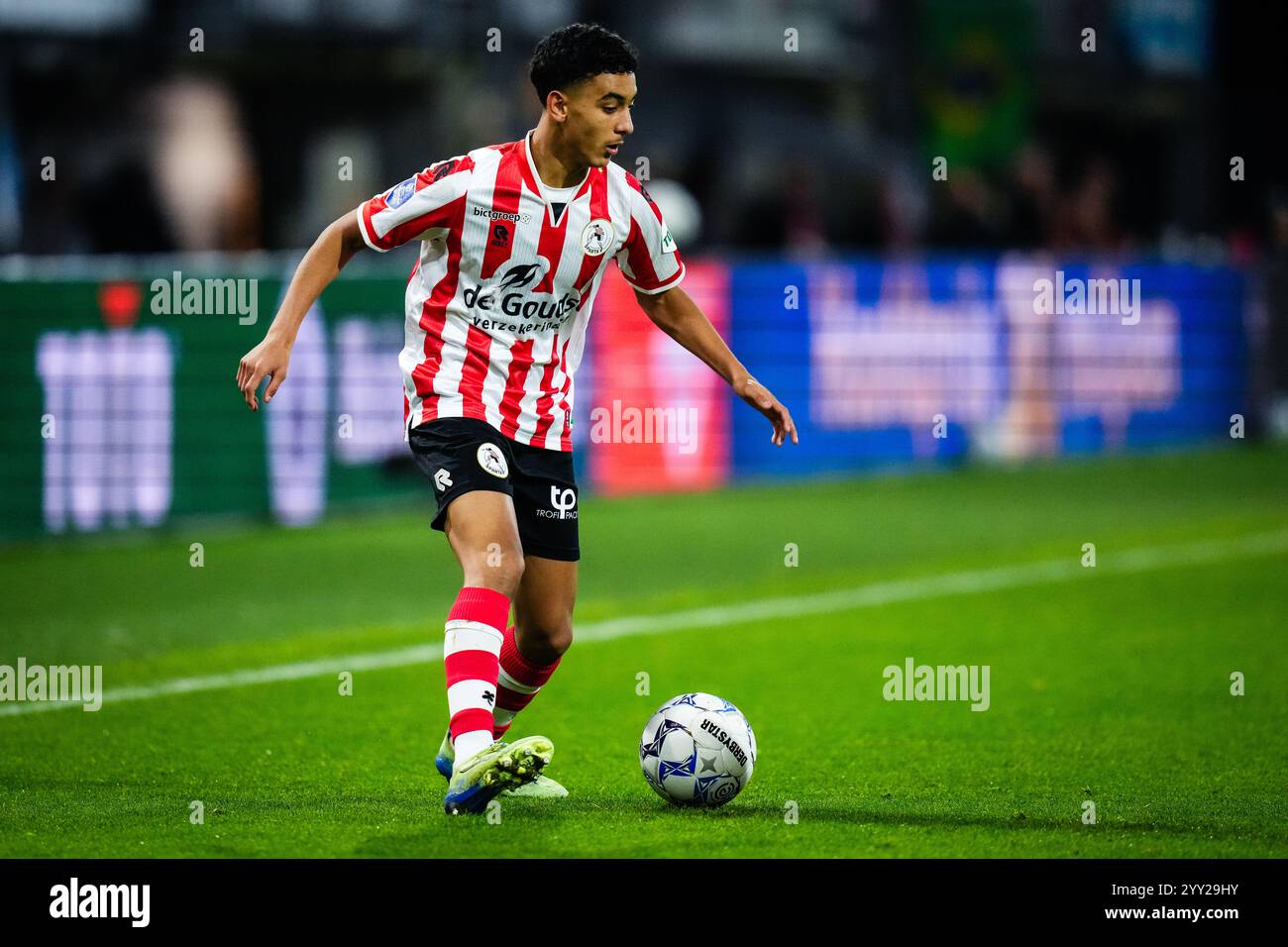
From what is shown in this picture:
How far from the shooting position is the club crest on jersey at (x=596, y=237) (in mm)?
6164

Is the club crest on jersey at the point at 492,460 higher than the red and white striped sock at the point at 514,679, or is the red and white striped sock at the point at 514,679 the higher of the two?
the club crest on jersey at the point at 492,460

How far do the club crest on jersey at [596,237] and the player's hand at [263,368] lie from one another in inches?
39.0

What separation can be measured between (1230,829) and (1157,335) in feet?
43.8

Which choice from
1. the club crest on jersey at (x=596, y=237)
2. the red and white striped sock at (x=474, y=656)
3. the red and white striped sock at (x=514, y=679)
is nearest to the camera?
the red and white striped sock at (x=474, y=656)

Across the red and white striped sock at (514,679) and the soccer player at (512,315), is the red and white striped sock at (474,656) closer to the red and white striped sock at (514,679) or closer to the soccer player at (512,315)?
the soccer player at (512,315)

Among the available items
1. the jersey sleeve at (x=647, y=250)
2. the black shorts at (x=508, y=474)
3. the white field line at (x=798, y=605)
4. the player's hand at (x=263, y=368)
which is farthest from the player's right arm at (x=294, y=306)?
the white field line at (x=798, y=605)

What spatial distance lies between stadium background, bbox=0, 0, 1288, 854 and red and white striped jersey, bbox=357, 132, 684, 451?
128 centimetres

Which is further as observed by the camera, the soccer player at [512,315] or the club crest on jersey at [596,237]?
the club crest on jersey at [596,237]

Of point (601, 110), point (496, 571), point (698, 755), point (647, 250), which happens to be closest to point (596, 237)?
point (647, 250)

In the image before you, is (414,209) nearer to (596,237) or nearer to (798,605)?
(596,237)

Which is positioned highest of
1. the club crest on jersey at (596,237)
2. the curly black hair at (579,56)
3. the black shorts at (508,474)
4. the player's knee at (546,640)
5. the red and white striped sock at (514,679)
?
the curly black hair at (579,56)

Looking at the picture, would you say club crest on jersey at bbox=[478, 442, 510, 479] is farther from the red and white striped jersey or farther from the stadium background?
the stadium background

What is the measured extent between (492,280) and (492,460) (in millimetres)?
572
